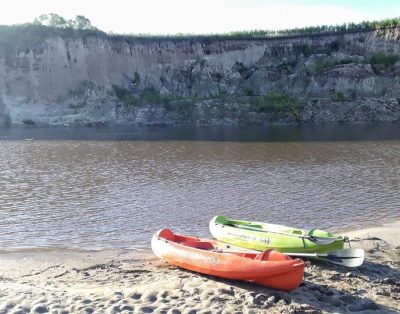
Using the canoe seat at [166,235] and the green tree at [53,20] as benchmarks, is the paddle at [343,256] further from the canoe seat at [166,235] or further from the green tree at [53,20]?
the green tree at [53,20]

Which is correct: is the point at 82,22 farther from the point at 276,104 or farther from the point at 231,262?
the point at 231,262

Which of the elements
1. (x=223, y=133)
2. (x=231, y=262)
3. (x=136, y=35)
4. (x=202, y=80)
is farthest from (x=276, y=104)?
(x=231, y=262)

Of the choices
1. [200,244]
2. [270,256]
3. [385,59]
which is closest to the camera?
[270,256]

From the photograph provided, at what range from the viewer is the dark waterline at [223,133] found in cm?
4094

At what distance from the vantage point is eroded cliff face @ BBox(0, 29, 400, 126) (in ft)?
184

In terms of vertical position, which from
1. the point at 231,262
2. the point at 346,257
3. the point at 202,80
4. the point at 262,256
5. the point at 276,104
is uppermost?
the point at 202,80

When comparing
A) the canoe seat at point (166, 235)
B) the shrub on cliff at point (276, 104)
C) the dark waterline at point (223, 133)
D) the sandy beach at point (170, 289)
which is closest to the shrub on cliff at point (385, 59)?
the dark waterline at point (223, 133)

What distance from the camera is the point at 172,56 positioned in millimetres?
63438

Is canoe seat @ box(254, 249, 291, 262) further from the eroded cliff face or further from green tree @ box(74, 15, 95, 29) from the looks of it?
green tree @ box(74, 15, 95, 29)

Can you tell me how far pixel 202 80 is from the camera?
61.7 meters

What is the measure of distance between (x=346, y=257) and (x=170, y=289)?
12.0 ft

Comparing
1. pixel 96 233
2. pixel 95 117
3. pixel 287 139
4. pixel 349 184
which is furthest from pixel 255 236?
pixel 95 117

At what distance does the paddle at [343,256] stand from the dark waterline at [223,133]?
94.4 ft

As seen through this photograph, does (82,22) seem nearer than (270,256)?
No
